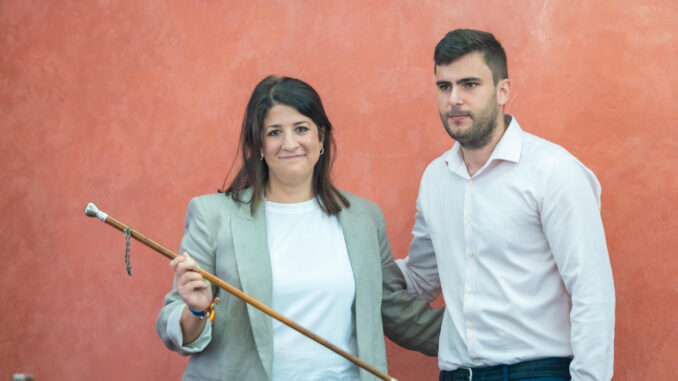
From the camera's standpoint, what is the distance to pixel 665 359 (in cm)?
269

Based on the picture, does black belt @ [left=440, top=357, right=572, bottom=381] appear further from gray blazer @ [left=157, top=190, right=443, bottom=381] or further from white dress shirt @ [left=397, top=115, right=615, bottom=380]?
gray blazer @ [left=157, top=190, right=443, bottom=381]

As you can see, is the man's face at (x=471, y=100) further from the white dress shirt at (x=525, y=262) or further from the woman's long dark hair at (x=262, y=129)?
the woman's long dark hair at (x=262, y=129)

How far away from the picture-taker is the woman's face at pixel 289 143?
2426 mm

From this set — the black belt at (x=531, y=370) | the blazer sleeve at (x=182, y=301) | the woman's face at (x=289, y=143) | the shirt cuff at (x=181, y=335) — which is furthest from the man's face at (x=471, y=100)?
the shirt cuff at (x=181, y=335)

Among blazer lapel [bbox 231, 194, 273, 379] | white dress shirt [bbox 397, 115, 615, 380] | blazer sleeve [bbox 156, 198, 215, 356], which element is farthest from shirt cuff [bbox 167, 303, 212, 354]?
white dress shirt [bbox 397, 115, 615, 380]

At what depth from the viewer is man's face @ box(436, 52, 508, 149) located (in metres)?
2.23

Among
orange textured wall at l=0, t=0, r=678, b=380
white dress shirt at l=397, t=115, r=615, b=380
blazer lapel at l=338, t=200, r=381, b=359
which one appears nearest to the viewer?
white dress shirt at l=397, t=115, r=615, b=380

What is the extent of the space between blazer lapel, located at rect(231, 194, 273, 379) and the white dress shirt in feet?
1.77

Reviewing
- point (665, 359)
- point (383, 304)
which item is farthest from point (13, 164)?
point (665, 359)

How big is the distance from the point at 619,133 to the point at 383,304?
3.41 feet

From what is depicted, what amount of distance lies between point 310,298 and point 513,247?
615 millimetres

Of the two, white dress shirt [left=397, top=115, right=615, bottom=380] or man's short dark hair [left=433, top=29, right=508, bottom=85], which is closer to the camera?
white dress shirt [left=397, top=115, right=615, bottom=380]

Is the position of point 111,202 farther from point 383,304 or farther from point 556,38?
point 556,38

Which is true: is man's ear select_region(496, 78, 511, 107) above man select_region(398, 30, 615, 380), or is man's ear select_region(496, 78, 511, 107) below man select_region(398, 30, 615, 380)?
above
